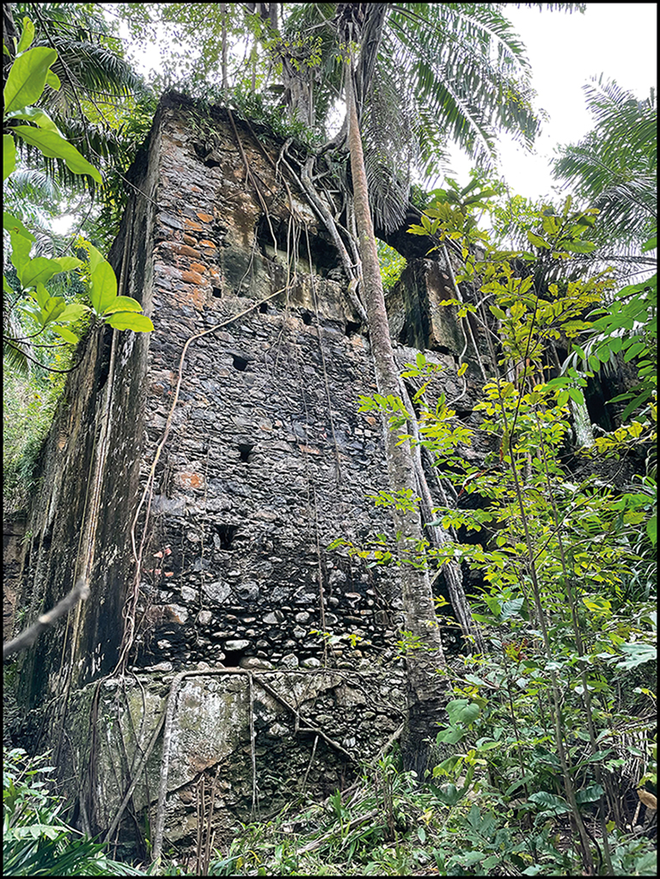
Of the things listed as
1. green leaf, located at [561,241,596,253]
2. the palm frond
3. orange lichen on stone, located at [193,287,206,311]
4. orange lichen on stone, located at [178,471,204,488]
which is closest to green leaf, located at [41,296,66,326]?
green leaf, located at [561,241,596,253]

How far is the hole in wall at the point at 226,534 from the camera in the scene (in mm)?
4078

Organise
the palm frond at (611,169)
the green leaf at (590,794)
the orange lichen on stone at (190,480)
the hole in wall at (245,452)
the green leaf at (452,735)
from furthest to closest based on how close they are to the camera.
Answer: the palm frond at (611,169) → the hole in wall at (245,452) → the orange lichen on stone at (190,480) → the green leaf at (452,735) → the green leaf at (590,794)

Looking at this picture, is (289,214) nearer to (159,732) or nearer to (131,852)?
(159,732)

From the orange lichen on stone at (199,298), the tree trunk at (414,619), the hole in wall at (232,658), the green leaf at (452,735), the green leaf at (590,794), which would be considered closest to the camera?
the green leaf at (590,794)

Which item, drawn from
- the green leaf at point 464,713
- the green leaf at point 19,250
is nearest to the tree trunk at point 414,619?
the green leaf at point 464,713

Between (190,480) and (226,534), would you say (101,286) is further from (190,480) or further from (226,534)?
(226,534)

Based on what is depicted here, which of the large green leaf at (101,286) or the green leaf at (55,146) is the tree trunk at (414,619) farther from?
the green leaf at (55,146)

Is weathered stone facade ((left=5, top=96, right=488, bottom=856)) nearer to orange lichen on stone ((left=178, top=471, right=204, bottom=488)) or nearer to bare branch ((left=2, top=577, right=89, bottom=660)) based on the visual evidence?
orange lichen on stone ((left=178, top=471, right=204, bottom=488))

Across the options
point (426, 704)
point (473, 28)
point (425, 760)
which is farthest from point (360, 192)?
point (425, 760)

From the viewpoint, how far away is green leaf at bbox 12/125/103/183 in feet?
3.43

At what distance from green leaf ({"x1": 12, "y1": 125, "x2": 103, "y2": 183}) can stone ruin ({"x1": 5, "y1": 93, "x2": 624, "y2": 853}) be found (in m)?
2.89

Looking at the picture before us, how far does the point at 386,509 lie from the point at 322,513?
58cm

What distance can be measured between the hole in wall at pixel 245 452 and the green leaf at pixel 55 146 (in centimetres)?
335

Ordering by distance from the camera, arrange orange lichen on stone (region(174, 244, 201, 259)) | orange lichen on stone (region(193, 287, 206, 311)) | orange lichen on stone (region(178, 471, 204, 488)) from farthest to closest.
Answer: orange lichen on stone (region(174, 244, 201, 259)) < orange lichen on stone (region(193, 287, 206, 311)) < orange lichen on stone (region(178, 471, 204, 488))
